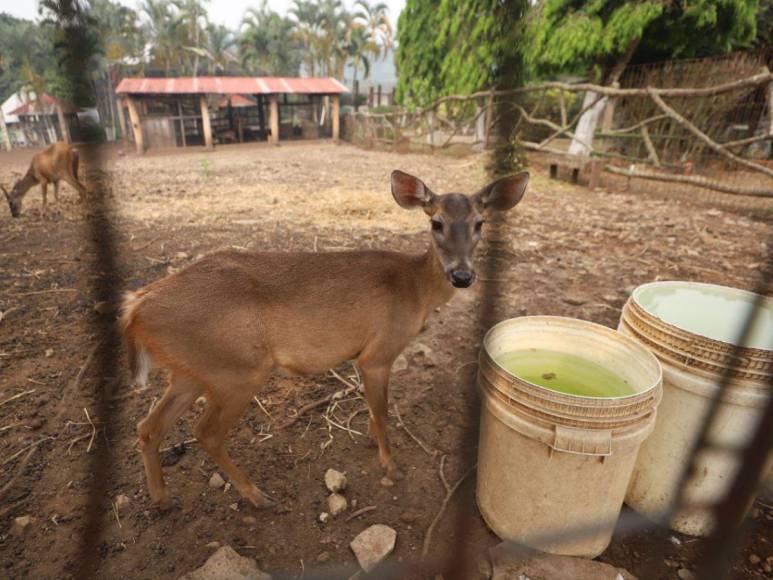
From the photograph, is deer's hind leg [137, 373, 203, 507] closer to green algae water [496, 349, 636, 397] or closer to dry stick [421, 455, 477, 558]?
dry stick [421, 455, 477, 558]

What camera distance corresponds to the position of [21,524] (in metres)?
2.46

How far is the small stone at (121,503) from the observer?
2.61 meters

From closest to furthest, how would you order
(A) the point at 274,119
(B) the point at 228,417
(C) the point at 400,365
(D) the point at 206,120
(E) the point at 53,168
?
(B) the point at 228,417
(C) the point at 400,365
(E) the point at 53,168
(D) the point at 206,120
(A) the point at 274,119

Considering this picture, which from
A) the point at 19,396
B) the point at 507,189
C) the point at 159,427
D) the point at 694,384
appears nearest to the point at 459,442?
the point at 694,384

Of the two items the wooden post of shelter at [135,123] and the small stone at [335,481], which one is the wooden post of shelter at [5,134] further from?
the small stone at [335,481]

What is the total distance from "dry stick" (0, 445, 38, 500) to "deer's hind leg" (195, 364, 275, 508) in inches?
45.2

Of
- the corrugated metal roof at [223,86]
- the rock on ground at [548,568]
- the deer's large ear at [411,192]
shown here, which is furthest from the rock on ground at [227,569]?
the corrugated metal roof at [223,86]

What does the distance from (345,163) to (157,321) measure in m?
14.7

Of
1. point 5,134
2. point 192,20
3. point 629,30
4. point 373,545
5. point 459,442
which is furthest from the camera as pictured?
point 192,20

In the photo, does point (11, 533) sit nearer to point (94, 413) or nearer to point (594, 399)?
point (94, 413)

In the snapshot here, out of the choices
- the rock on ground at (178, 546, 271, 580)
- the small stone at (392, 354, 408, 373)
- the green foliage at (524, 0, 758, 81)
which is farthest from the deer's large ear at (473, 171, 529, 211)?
the green foliage at (524, 0, 758, 81)

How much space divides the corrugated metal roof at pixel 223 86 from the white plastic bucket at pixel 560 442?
2428cm

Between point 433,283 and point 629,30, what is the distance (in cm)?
1240

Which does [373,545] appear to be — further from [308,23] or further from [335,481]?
[308,23]
